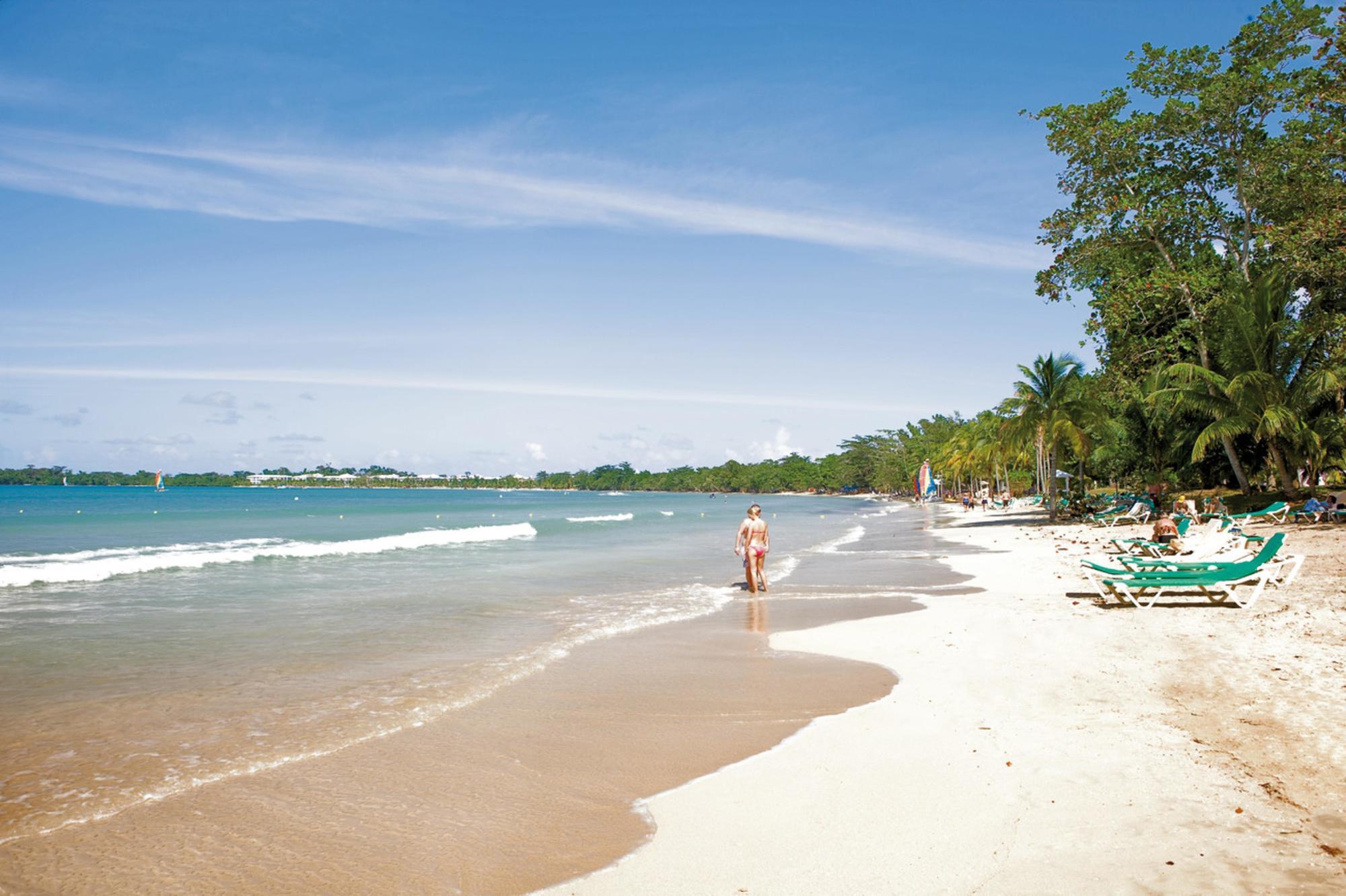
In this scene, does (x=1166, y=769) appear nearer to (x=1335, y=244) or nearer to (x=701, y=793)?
(x=701, y=793)

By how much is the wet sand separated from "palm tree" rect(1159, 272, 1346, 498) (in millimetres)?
21528

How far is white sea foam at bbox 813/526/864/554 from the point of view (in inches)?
1053

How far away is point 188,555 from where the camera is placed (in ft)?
85.2

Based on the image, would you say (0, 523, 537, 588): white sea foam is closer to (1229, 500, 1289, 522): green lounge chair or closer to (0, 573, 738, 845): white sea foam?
(0, 573, 738, 845): white sea foam

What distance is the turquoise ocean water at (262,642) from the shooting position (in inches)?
234

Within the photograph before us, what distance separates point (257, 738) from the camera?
20.7 feet

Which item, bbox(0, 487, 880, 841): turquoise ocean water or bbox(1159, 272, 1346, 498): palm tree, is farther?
bbox(1159, 272, 1346, 498): palm tree

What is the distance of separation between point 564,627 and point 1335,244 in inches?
767

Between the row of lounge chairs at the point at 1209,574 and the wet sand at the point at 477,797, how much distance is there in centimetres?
474

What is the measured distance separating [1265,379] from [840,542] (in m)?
14.6

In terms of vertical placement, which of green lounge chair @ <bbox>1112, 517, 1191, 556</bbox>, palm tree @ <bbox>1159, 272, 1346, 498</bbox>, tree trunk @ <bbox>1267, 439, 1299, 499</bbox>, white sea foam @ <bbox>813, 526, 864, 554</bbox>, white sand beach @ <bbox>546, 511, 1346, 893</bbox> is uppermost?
palm tree @ <bbox>1159, 272, 1346, 498</bbox>

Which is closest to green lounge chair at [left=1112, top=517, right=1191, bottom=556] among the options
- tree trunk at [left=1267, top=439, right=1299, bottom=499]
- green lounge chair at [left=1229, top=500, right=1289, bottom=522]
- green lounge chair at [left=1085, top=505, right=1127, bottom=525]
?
green lounge chair at [left=1229, top=500, right=1289, bottom=522]

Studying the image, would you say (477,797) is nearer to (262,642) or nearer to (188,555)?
(262,642)

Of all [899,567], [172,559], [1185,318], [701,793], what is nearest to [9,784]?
[701,793]
